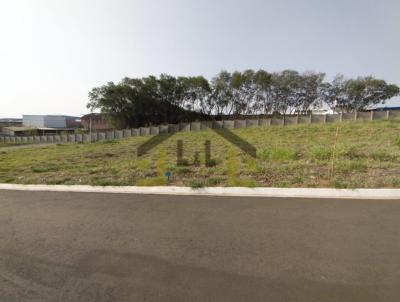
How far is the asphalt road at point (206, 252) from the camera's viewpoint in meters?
2.16

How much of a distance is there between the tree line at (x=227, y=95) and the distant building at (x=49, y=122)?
48.7 meters

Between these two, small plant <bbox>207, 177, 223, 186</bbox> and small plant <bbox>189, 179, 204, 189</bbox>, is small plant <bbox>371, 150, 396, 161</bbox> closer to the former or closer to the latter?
small plant <bbox>207, 177, 223, 186</bbox>

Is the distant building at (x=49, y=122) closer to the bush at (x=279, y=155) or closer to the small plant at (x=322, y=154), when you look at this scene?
the bush at (x=279, y=155)

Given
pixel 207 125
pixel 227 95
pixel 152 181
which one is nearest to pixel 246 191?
pixel 152 181

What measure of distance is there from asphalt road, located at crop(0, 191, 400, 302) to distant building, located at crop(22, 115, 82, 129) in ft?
296

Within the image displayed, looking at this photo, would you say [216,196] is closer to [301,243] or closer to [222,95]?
[301,243]

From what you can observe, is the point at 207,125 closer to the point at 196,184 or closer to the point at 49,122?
the point at 196,184

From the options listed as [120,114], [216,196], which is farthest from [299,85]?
[216,196]

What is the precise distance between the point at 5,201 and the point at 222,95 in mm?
48988

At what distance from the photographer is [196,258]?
2697 millimetres

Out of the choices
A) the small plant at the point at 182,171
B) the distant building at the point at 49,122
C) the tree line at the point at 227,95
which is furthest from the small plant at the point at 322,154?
the distant building at the point at 49,122

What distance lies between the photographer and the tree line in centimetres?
4453

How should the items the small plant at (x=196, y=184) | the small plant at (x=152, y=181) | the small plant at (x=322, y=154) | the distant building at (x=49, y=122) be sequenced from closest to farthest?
the small plant at (x=196, y=184) → the small plant at (x=152, y=181) → the small plant at (x=322, y=154) → the distant building at (x=49, y=122)

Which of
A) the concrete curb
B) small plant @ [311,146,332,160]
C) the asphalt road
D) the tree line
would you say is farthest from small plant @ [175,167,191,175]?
the tree line
